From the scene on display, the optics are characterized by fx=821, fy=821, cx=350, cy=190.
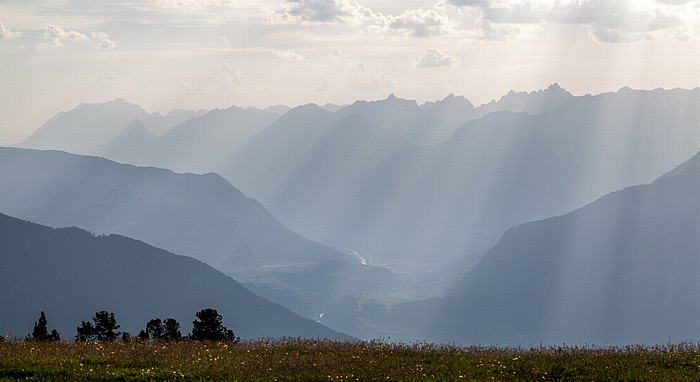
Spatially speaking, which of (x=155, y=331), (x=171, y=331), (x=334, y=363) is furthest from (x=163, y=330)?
(x=334, y=363)

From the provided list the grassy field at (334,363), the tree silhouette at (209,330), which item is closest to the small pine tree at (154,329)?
the tree silhouette at (209,330)

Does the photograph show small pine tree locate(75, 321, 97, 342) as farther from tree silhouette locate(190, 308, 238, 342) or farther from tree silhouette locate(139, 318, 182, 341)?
tree silhouette locate(190, 308, 238, 342)

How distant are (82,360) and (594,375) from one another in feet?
50.7

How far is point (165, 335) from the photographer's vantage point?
33062 mm

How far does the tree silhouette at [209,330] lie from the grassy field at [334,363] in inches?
167

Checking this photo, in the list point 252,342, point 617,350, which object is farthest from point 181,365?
point 617,350

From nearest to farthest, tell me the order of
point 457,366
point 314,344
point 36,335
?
point 457,366 < point 314,344 < point 36,335

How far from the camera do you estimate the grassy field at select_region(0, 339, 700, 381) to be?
77.6ft

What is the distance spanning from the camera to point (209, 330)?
1335 inches

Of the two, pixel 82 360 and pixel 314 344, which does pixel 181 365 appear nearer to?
pixel 82 360

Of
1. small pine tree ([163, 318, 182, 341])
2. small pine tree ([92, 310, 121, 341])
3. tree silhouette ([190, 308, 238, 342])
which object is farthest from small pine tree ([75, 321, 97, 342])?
tree silhouette ([190, 308, 238, 342])

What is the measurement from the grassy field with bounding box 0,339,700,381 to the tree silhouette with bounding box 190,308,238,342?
167 inches

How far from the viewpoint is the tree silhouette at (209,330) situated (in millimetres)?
33125

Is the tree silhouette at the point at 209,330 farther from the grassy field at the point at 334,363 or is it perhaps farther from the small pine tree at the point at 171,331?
the grassy field at the point at 334,363
